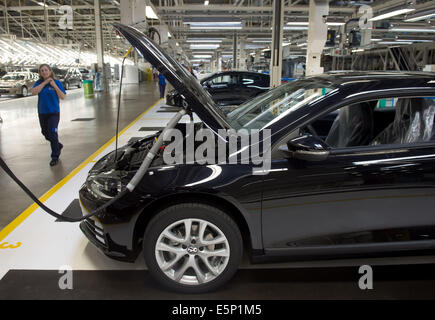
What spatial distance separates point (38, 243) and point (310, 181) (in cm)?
250

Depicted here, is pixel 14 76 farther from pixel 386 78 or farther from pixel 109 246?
pixel 386 78

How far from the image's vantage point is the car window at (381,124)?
9.01ft

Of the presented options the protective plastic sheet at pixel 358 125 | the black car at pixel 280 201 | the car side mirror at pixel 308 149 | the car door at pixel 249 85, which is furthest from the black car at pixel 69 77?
the car side mirror at pixel 308 149

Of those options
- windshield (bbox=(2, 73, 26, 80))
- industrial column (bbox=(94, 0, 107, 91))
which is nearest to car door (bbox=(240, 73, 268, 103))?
industrial column (bbox=(94, 0, 107, 91))

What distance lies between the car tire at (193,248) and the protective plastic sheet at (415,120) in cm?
167

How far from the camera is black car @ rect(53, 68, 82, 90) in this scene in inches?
959

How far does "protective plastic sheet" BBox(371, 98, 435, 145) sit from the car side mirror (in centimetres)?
Answer: 106

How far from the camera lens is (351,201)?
2.27 m

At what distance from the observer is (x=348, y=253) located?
238cm

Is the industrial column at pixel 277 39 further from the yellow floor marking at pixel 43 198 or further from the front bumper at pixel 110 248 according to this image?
the front bumper at pixel 110 248

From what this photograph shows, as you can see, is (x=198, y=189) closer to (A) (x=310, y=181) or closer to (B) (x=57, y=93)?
(A) (x=310, y=181)

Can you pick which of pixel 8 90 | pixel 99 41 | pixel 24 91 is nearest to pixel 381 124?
pixel 99 41

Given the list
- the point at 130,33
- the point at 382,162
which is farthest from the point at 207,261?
the point at 130,33

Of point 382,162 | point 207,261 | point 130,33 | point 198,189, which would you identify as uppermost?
point 130,33
